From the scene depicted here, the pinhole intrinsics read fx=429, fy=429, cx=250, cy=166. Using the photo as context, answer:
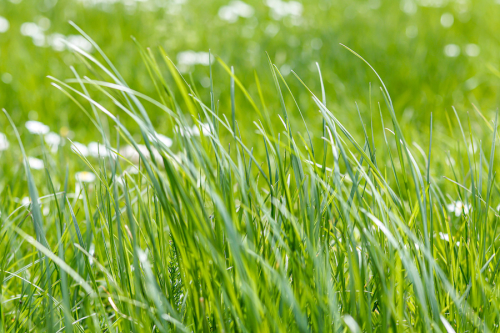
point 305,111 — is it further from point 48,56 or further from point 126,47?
point 48,56

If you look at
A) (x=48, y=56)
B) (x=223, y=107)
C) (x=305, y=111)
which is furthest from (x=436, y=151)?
(x=48, y=56)

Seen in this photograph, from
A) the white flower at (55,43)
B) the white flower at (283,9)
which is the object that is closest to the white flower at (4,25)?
the white flower at (55,43)

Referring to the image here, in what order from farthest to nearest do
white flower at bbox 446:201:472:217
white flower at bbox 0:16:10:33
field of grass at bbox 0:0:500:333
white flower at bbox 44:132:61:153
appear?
1. white flower at bbox 0:16:10:33
2. white flower at bbox 44:132:61:153
3. white flower at bbox 446:201:472:217
4. field of grass at bbox 0:0:500:333

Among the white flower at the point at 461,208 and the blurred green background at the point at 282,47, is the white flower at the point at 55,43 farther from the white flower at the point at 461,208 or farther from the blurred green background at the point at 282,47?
the white flower at the point at 461,208

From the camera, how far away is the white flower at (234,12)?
4406mm

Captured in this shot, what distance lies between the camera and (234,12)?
450cm

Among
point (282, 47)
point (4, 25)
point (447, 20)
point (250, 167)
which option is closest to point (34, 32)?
point (4, 25)

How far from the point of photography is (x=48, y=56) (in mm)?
3342

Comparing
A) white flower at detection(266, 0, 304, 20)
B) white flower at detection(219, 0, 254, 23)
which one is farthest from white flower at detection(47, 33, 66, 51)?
white flower at detection(266, 0, 304, 20)

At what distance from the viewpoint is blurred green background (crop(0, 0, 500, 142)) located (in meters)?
2.70

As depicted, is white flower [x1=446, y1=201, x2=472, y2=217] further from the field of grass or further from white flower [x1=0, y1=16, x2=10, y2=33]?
white flower [x1=0, y1=16, x2=10, y2=33]

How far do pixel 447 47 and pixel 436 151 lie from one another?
74.4 inches

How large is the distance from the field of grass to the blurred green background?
0.07 ft

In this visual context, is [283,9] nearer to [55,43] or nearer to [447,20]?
[447,20]
